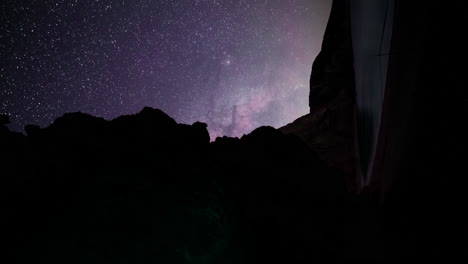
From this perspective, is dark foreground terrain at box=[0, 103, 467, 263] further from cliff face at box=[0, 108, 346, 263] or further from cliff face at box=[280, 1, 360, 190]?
cliff face at box=[280, 1, 360, 190]

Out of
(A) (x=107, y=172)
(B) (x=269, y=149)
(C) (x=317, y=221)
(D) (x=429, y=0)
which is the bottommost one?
(C) (x=317, y=221)

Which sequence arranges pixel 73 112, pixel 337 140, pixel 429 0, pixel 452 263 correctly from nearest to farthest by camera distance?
1. pixel 429 0
2. pixel 452 263
3. pixel 73 112
4. pixel 337 140

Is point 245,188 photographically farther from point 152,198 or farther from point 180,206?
point 152,198

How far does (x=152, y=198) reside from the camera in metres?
3.64

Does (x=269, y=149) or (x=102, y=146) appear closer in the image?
(x=102, y=146)

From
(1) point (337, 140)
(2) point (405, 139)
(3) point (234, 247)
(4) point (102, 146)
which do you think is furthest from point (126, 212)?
(1) point (337, 140)

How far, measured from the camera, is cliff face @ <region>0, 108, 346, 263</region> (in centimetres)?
327

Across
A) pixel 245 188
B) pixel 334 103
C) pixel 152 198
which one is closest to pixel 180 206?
pixel 152 198

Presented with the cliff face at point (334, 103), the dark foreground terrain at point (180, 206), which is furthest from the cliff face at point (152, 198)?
the cliff face at point (334, 103)

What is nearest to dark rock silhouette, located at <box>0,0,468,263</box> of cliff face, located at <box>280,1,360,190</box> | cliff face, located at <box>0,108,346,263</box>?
A: cliff face, located at <box>0,108,346,263</box>

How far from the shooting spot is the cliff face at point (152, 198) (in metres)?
3.27

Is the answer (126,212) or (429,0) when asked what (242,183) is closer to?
(126,212)

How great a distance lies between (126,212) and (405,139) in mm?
4199

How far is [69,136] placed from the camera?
12.4 feet
